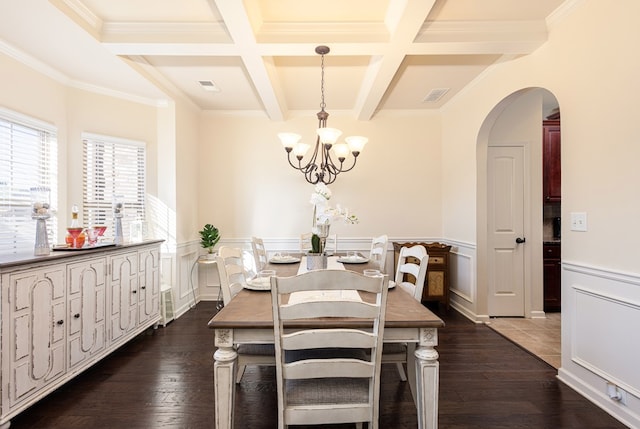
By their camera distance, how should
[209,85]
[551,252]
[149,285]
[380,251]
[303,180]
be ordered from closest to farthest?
[380,251], [149,285], [209,85], [551,252], [303,180]

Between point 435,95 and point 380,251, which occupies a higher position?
point 435,95

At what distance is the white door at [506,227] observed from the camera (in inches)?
153

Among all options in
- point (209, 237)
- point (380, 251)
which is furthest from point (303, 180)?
point (380, 251)

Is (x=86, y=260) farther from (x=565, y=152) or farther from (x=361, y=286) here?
(x=565, y=152)

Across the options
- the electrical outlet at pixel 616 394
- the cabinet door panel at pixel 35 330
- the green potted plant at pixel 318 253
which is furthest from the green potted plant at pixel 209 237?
the electrical outlet at pixel 616 394

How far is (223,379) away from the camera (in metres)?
1.50

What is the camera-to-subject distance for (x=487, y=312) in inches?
148

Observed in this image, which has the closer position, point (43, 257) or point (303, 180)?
point (43, 257)

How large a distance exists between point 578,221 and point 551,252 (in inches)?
82.3

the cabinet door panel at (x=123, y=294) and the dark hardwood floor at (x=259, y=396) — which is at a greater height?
the cabinet door panel at (x=123, y=294)

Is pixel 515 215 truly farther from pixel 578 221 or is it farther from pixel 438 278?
pixel 578 221

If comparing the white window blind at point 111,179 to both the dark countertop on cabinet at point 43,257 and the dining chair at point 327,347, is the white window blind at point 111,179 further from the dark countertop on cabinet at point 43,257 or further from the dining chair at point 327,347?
the dining chair at point 327,347

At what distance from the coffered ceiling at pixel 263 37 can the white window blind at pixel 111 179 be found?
68cm

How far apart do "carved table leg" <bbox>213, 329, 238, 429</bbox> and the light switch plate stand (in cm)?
242
